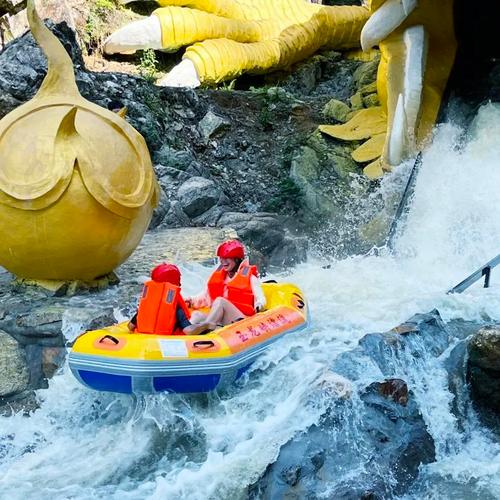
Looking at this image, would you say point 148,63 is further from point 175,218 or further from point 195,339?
point 195,339

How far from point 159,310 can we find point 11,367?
105cm

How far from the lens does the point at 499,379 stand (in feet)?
13.8

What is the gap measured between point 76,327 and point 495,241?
12.0 feet

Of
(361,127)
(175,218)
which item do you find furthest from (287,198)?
(175,218)

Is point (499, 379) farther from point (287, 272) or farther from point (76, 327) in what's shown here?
point (287, 272)

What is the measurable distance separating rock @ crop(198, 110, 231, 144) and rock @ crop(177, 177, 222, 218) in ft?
3.78

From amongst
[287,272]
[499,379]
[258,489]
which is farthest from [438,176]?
[258,489]

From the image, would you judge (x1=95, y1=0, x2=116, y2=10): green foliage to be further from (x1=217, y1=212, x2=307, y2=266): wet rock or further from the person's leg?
the person's leg

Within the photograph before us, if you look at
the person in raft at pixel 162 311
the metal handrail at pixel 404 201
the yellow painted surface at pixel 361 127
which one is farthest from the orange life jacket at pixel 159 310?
the yellow painted surface at pixel 361 127

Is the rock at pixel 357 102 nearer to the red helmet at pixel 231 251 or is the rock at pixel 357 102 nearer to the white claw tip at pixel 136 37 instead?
the white claw tip at pixel 136 37

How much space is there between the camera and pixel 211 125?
30.7 ft

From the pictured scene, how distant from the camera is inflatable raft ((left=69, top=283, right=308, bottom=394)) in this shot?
12.9ft

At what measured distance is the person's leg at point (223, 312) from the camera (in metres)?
4.60

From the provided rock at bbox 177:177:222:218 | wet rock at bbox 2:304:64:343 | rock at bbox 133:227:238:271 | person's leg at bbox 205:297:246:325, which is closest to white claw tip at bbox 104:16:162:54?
rock at bbox 177:177:222:218
